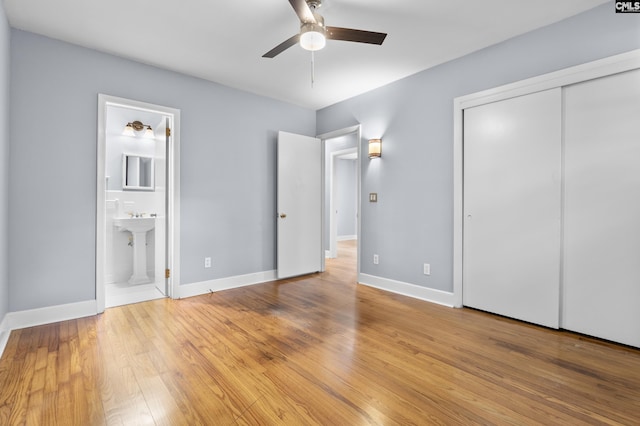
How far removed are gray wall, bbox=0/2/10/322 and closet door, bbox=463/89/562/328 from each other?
398cm

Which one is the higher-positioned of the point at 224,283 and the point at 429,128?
the point at 429,128

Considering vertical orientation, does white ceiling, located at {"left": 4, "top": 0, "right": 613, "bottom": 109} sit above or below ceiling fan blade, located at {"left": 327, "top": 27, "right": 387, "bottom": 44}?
above

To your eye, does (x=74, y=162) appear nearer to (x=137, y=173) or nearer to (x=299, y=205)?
(x=137, y=173)

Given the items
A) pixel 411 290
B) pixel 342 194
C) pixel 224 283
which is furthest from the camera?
pixel 342 194

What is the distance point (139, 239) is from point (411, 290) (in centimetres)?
363

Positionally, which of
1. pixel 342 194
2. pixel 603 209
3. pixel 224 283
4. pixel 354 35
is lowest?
pixel 224 283

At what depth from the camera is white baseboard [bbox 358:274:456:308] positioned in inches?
127

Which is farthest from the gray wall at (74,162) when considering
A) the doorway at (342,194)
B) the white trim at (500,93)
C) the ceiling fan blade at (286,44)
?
the white trim at (500,93)

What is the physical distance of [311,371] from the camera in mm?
1929

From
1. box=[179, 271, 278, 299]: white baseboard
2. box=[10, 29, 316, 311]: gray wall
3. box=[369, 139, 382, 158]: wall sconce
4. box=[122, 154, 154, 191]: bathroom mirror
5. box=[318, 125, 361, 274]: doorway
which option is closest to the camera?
box=[10, 29, 316, 311]: gray wall

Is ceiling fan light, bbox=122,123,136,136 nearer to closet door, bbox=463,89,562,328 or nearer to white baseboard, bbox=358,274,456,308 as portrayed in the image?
white baseboard, bbox=358,274,456,308

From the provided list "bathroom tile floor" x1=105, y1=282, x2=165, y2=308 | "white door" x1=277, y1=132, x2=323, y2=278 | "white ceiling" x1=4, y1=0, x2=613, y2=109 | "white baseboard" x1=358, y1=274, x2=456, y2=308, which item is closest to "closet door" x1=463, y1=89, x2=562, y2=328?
"white baseboard" x1=358, y1=274, x2=456, y2=308

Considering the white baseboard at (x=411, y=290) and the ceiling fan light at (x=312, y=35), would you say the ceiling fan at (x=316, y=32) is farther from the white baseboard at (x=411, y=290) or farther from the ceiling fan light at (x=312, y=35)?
the white baseboard at (x=411, y=290)

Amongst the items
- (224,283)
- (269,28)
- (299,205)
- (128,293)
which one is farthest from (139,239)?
(269,28)
